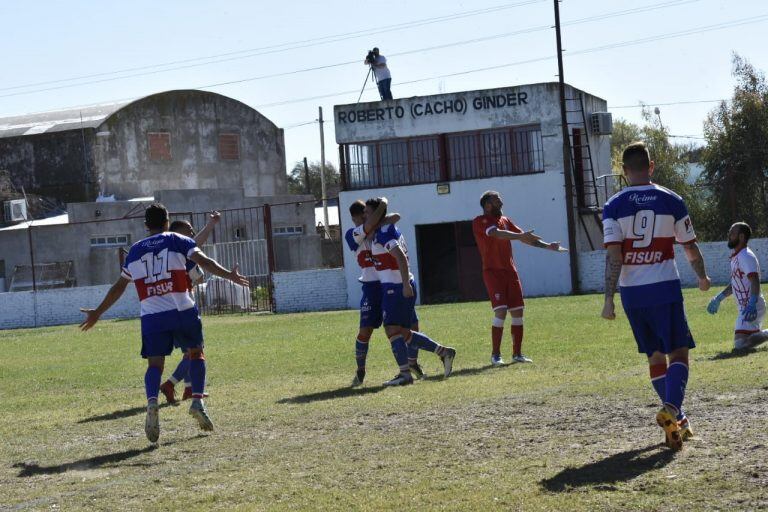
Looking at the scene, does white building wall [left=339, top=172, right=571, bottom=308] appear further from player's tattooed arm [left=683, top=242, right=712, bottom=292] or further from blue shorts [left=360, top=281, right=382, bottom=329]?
player's tattooed arm [left=683, top=242, right=712, bottom=292]

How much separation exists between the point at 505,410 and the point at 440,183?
29063 mm

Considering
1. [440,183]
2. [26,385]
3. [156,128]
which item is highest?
[156,128]

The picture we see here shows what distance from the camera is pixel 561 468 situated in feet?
23.2

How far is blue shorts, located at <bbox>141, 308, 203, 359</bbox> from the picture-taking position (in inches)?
386

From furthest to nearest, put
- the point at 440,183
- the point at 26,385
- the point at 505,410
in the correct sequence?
the point at 440,183 < the point at 26,385 < the point at 505,410

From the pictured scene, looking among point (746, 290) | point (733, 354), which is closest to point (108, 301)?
point (733, 354)

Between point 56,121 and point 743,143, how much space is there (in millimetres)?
33280

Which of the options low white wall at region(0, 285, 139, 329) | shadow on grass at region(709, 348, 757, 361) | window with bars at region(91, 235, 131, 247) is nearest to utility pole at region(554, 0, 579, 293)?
low white wall at region(0, 285, 139, 329)

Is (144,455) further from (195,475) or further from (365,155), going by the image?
(365,155)

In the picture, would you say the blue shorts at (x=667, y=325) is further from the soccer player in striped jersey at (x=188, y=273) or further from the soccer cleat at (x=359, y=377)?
the soccer cleat at (x=359, y=377)

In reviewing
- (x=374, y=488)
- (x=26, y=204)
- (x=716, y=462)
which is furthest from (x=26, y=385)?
(x=26, y=204)

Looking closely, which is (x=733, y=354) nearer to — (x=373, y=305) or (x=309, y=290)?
(x=373, y=305)

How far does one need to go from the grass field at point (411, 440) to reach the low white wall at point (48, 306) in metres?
23.3

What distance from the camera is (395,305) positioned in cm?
1217
